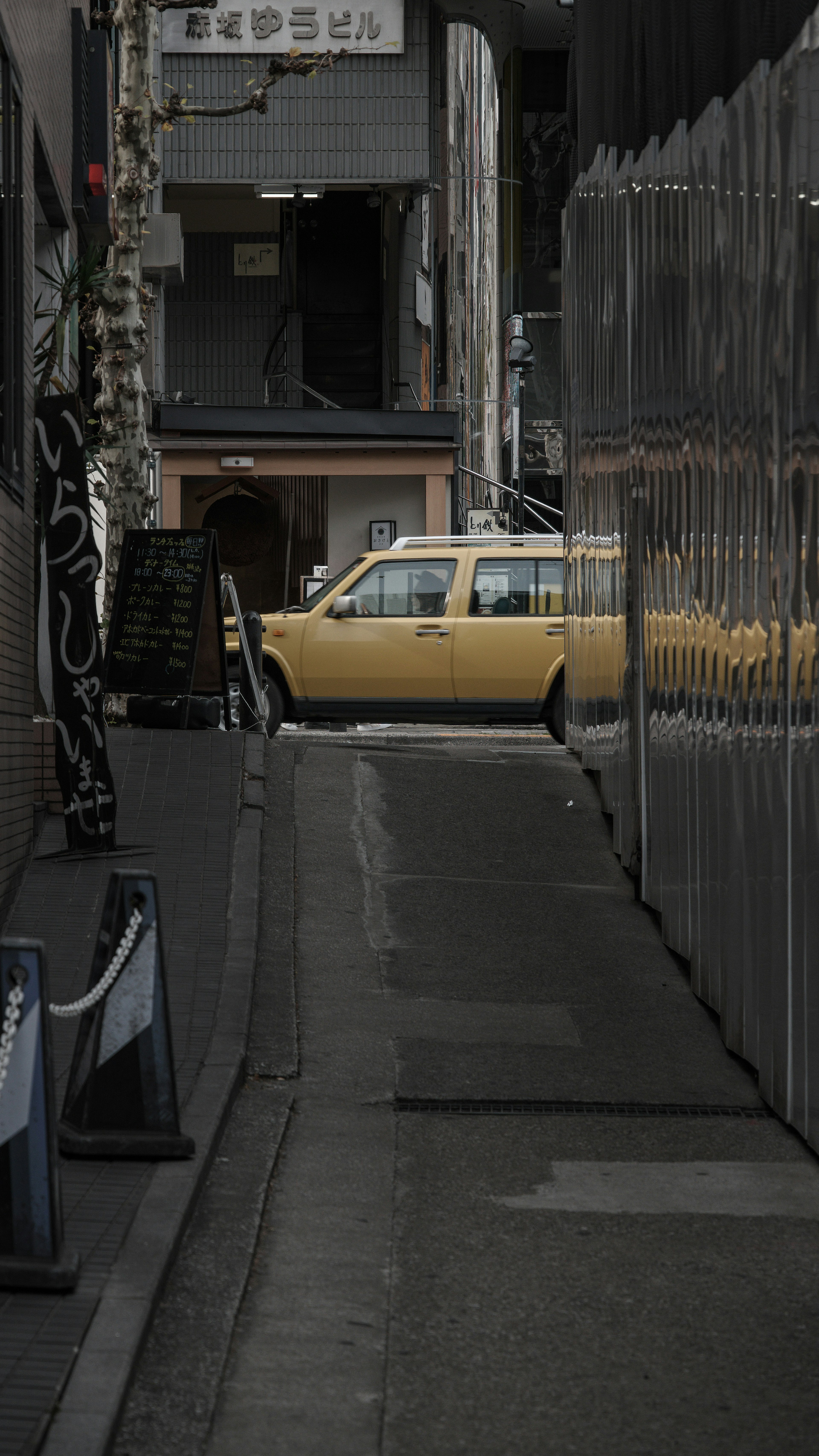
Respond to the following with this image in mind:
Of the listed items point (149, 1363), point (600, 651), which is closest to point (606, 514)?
point (600, 651)

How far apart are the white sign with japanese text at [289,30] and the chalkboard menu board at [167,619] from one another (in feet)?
54.5

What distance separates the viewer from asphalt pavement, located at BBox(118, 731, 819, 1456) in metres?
3.65

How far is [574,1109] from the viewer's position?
6152 mm

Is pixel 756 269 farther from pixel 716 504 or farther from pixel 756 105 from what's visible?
pixel 716 504

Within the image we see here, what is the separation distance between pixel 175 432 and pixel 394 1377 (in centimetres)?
2424

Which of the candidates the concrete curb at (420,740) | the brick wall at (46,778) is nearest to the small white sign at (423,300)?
the concrete curb at (420,740)

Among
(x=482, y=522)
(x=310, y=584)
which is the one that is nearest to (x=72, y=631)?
(x=310, y=584)

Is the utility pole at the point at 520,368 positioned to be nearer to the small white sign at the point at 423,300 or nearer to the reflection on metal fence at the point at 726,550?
the small white sign at the point at 423,300

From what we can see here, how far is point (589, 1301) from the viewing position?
4.30 m

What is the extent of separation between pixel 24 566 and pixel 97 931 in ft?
7.39

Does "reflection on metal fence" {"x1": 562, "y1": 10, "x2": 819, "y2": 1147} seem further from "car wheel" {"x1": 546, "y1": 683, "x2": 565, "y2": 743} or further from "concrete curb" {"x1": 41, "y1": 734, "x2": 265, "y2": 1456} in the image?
"car wheel" {"x1": 546, "y1": 683, "x2": 565, "y2": 743}

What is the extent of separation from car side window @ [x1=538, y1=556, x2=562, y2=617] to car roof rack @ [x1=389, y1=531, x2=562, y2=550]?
229 millimetres

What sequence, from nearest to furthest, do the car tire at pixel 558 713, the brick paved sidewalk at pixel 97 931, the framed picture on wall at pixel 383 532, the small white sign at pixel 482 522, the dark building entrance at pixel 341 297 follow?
1. the brick paved sidewalk at pixel 97 931
2. the car tire at pixel 558 713
3. the framed picture on wall at pixel 383 532
4. the dark building entrance at pixel 341 297
5. the small white sign at pixel 482 522

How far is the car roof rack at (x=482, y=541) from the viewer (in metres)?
15.7
